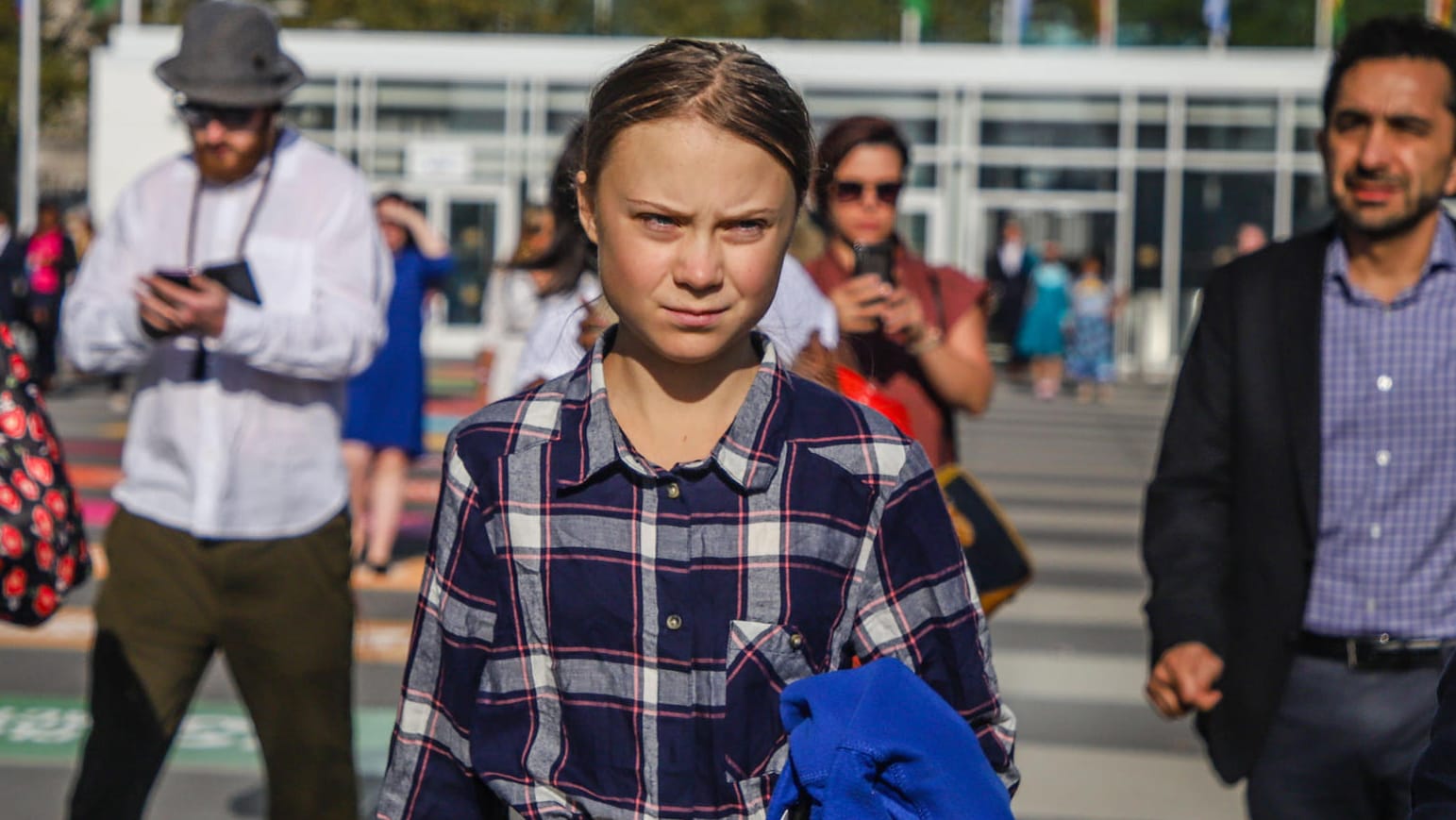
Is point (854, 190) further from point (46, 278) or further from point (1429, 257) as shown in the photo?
point (46, 278)

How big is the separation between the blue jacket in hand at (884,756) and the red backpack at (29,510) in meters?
1.51

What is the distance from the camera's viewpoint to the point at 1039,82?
29938 mm

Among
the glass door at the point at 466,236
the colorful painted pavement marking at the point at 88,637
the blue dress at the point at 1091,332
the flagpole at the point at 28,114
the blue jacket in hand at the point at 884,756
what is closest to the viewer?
the blue jacket in hand at the point at 884,756

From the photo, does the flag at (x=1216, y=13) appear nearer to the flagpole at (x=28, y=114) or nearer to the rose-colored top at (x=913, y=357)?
the flagpole at (x=28, y=114)

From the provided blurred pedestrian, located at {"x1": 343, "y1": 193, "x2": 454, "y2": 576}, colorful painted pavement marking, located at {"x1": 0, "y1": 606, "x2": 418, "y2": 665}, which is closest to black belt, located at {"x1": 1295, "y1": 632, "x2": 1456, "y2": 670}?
colorful painted pavement marking, located at {"x1": 0, "y1": 606, "x2": 418, "y2": 665}

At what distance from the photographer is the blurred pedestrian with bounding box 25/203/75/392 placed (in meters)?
20.3

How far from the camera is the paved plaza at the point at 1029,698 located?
5.93 metres

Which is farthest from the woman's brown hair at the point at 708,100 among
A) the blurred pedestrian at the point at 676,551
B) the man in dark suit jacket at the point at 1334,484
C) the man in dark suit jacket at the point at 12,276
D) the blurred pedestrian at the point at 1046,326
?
the blurred pedestrian at the point at 1046,326

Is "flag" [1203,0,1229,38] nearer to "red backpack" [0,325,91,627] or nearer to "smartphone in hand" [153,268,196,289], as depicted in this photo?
"smartphone in hand" [153,268,196,289]

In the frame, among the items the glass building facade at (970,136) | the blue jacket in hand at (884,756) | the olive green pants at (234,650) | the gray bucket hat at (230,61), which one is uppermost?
the glass building facade at (970,136)

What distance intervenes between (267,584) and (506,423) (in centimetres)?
203

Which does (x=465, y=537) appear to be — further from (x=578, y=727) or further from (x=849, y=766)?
(x=849, y=766)

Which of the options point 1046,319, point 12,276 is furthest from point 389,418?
point 1046,319

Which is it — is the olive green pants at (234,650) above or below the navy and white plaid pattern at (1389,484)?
below
